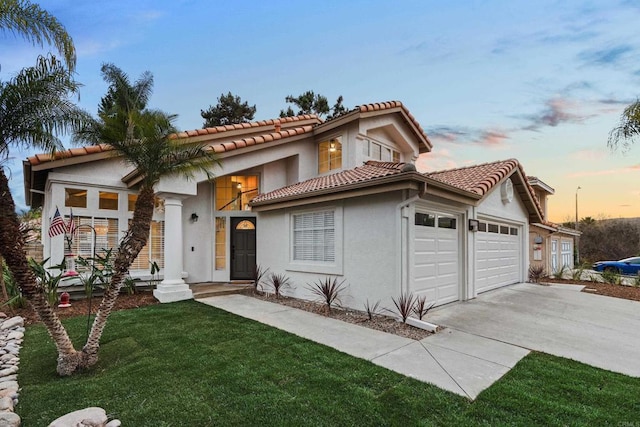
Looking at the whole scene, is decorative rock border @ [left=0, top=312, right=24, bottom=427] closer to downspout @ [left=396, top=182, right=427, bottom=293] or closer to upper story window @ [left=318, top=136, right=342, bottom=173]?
downspout @ [left=396, top=182, right=427, bottom=293]

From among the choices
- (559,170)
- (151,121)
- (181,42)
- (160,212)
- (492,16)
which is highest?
(181,42)

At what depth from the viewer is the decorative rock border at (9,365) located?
3377 millimetres

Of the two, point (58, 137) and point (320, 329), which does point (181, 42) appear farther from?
point (320, 329)

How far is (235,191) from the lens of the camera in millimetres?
12352

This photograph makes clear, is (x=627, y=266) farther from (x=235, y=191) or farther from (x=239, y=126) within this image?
(x=239, y=126)

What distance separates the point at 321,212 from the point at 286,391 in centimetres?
569

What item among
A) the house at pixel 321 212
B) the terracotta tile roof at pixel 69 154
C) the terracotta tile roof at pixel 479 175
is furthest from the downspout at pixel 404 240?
the terracotta tile roof at pixel 69 154

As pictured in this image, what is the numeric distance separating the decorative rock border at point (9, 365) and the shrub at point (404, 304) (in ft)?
19.7

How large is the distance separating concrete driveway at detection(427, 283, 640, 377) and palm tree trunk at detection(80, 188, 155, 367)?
6037 mm

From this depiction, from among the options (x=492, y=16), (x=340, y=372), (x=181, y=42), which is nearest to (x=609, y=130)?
(x=492, y=16)

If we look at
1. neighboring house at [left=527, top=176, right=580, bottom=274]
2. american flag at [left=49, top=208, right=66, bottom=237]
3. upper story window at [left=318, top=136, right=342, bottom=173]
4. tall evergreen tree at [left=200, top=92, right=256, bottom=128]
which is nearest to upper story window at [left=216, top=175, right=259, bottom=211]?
upper story window at [left=318, top=136, right=342, bottom=173]

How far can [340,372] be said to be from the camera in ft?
14.8

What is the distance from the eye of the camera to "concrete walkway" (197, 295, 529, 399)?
4.44 m

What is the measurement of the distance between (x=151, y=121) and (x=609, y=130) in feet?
49.9
